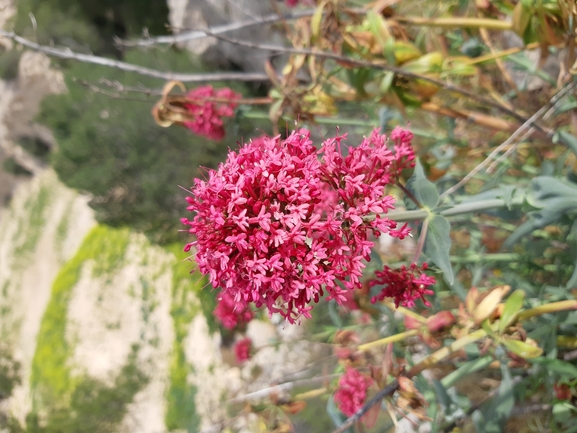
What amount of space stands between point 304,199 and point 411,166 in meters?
0.24

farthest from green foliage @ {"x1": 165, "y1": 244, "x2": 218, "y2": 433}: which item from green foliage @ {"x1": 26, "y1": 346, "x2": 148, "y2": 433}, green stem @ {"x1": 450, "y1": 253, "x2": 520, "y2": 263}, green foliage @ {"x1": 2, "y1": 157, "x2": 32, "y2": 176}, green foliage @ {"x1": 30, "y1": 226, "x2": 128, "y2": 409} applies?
green foliage @ {"x1": 2, "y1": 157, "x2": 32, "y2": 176}

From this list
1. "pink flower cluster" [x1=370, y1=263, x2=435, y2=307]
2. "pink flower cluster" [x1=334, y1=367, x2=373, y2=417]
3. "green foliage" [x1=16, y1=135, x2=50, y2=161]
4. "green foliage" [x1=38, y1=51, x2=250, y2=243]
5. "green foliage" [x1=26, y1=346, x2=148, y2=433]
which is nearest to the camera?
"pink flower cluster" [x1=370, y1=263, x2=435, y2=307]

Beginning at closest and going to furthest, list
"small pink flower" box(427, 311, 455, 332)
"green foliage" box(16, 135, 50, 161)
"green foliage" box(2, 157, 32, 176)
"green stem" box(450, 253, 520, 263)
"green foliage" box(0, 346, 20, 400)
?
"small pink flower" box(427, 311, 455, 332), "green stem" box(450, 253, 520, 263), "green foliage" box(0, 346, 20, 400), "green foliage" box(16, 135, 50, 161), "green foliage" box(2, 157, 32, 176)

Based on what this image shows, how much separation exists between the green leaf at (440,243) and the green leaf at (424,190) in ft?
0.07

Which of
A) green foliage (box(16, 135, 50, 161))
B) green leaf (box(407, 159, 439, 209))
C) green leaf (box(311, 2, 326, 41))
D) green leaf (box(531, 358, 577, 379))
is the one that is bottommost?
green leaf (box(531, 358, 577, 379))

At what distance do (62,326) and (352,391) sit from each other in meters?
4.51

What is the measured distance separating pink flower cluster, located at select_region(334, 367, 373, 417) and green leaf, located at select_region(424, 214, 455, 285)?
347 millimetres

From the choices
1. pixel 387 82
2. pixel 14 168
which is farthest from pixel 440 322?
pixel 14 168

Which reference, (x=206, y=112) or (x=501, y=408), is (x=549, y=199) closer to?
(x=501, y=408)

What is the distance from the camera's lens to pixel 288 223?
1.45 feet

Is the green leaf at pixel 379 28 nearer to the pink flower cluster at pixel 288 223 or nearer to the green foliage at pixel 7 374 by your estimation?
the pink flower cluster at pixel 288 223

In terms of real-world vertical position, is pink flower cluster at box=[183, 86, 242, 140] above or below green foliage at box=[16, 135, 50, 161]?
below

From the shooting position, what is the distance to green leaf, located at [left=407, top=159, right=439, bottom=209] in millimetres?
558

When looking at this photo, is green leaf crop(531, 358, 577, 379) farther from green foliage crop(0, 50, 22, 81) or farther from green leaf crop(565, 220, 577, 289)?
green foliage crop(0, 50, 22, 81)
